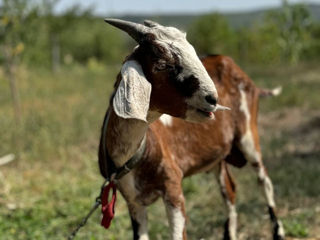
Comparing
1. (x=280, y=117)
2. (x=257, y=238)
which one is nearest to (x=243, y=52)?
(x=280, y=117)

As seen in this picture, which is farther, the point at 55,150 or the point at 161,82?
the point at 55,150

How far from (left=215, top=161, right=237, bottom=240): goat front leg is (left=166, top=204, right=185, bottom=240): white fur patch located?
138cm

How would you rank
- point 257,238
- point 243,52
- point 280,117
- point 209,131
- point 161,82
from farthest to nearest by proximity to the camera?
point 243,52 → point 280,117 → point 257,238 → point 209,131 → point 161,82

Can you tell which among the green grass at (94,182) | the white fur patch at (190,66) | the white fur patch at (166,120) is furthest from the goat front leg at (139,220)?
the white fur patch at (190,66)

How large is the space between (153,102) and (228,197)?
2.09 meters

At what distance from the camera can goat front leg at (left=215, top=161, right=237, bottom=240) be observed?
13.1ft

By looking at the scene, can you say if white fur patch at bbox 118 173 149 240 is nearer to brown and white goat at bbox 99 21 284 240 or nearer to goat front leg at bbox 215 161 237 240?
brown and white goat at bbox 99 21 284 240

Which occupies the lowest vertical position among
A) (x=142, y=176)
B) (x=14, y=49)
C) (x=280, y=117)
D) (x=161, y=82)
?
(x=280, y=117)

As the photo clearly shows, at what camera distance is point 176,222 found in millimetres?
2721

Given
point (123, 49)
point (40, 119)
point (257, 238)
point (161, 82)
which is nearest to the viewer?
point (161, 82)

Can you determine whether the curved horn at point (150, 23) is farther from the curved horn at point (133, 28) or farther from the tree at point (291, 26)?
the tree at point (291, 26)

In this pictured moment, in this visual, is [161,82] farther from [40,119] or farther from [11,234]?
[40,119]

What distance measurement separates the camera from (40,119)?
7.97 meters

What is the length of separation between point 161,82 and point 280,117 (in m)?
7.09
